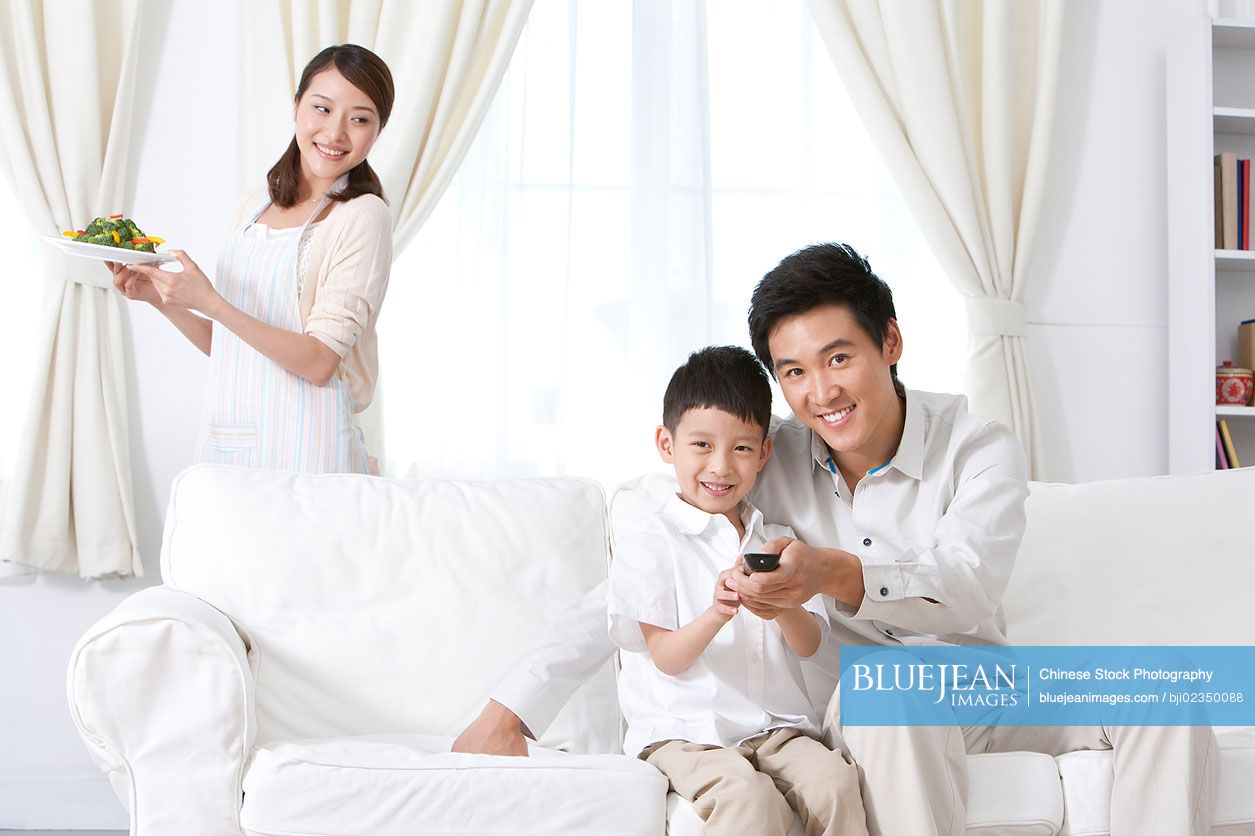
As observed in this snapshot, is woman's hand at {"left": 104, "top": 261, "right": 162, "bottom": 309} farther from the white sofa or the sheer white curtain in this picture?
the sheer white curtain

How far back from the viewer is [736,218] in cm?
316

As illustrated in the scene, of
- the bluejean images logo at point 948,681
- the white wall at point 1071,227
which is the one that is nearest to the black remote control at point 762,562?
the bluejean images logo at point 948,681

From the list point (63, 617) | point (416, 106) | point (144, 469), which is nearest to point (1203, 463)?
point (416, 106)

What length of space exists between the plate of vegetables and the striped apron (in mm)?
141

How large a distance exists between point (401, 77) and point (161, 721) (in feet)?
6.53

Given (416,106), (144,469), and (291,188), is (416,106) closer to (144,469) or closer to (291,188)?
(291,188)

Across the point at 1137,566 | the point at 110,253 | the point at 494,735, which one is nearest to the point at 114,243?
the point at 110,253

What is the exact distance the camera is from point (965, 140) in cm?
317

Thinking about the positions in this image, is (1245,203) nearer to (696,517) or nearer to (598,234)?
(598,234)

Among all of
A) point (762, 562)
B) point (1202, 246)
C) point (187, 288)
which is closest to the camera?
point (762, 562)

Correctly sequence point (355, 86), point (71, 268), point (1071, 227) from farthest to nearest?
point (1071, 227) < point (71, 268) < point (355, 86)

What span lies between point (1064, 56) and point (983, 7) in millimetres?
319

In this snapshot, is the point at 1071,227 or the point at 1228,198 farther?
the point at 1071,227

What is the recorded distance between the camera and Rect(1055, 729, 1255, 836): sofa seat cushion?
5.12 feet
